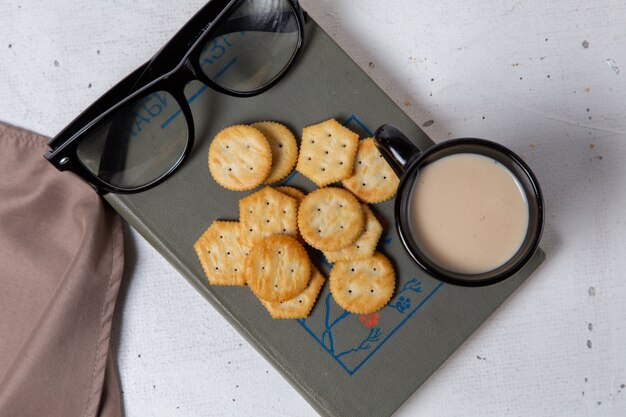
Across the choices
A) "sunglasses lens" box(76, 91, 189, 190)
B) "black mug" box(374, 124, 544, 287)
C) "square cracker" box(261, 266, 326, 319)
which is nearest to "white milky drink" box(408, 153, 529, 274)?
"black mug" box(374, 124, 544, 287)

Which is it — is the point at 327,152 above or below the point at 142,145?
below

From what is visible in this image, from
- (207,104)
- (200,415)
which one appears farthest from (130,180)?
(200,415)

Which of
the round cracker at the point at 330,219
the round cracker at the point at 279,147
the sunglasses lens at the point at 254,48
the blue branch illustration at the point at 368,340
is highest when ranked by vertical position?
the sunglasses lens at the point at 254,48

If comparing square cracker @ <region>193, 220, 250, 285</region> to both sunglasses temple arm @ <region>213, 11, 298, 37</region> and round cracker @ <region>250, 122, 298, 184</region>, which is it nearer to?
round cracker @ <region>250, 122, 298, 184</region>

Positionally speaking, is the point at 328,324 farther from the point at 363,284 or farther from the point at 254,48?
the point at 254,48

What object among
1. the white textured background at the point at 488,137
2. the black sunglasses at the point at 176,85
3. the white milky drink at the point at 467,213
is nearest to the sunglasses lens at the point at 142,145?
the black sunglasses at the point at 176,85

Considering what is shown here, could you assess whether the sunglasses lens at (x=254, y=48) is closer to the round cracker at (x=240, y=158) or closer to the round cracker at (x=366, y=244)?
the round cracker at (x=240, y=158)

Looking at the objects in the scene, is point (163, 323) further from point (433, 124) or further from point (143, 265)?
point (433, 124)

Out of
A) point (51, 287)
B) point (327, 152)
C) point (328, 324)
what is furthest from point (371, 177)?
point (51, 287)
